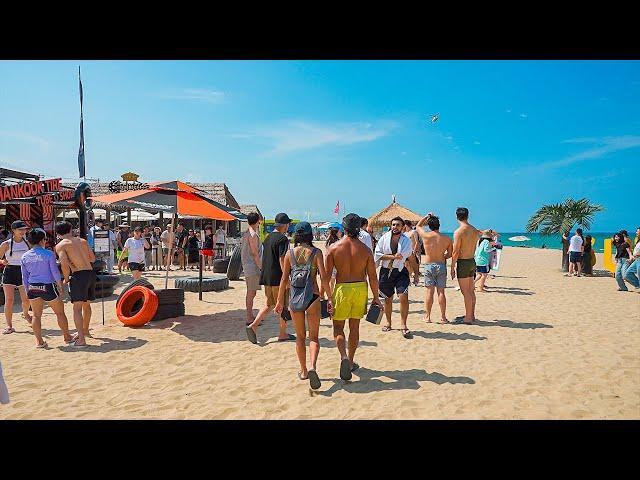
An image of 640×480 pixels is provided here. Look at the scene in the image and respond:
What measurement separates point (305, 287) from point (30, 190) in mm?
10475

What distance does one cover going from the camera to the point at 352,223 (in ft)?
13.3

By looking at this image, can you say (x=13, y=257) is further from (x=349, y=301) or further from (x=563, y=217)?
(x=563, y=217)

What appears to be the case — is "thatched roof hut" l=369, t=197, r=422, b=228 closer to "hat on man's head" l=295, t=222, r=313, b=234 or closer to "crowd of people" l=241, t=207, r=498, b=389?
"crowd of people" l=241, t=207, r=498, b=389

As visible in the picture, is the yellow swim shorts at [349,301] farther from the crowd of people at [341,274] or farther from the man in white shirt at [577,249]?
the man in white shirt at [577,249]

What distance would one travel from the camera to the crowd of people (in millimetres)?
3943

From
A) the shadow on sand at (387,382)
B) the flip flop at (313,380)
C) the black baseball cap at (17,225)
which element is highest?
the black baseball cap at (17,225)

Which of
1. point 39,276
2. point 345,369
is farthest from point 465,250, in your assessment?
point 39,276

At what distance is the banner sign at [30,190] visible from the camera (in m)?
9.87

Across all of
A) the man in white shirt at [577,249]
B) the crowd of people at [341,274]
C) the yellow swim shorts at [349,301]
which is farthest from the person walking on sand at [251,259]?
the man in white shirt at [577,249]

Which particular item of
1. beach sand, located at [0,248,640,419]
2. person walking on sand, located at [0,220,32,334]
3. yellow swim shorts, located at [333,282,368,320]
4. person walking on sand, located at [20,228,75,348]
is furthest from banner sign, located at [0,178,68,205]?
yellow swim shorts, located at [333,282,368,320]

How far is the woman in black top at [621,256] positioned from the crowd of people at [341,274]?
632cm
